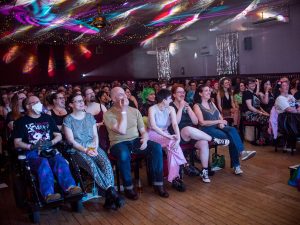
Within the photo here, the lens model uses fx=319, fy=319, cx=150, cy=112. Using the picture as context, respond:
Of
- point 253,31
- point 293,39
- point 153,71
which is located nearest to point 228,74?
point 253,31

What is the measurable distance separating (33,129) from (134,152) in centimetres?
116

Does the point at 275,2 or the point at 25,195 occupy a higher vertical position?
the point at 275,2

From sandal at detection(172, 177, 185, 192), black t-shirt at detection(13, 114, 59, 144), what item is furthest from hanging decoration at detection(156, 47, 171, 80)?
black t-shirt at detection(13, 114, 59, 144)

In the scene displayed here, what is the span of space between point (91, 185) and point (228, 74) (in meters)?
9.11

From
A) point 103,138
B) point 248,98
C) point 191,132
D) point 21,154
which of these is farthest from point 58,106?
point 248,98

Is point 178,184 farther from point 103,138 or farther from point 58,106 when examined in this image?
point 58,106

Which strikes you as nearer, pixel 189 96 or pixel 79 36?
pixel 189 96

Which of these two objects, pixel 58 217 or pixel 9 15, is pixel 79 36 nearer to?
pixel 9 15

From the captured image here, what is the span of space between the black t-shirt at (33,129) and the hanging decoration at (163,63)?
12658 mm

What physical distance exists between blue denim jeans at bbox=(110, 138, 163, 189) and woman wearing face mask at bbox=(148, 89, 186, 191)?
7.7 inches

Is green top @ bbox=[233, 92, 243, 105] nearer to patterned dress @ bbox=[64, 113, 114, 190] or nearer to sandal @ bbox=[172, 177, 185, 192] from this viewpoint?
sandal @ bbox=[172, 177, 185, 192]

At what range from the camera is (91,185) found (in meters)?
3.81

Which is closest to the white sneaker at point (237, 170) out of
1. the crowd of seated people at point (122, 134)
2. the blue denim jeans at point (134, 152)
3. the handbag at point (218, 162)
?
the crowd of seated people at point (122, 134)

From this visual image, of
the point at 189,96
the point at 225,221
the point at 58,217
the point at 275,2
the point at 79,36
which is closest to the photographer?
the point at 225,221
